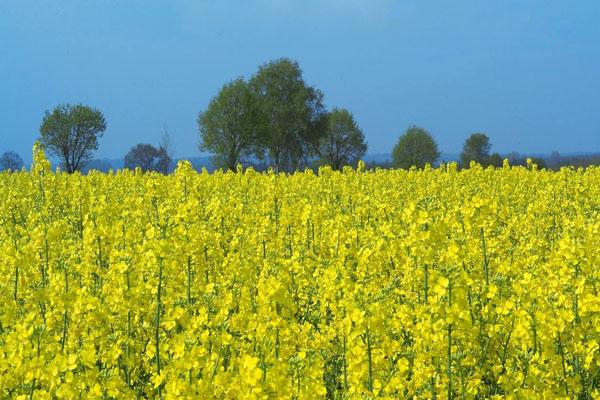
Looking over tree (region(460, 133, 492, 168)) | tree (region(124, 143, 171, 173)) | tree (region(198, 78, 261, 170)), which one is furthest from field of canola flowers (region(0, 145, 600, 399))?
tree (region(124, 143, 171, 173))

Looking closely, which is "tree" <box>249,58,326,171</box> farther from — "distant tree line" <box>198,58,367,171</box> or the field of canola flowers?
the field of canola flowers

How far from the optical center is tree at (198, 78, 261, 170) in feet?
198

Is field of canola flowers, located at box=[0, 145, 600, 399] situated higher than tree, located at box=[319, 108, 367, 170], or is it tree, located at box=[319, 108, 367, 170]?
tree, located at box=[319, 108, 367, 170]

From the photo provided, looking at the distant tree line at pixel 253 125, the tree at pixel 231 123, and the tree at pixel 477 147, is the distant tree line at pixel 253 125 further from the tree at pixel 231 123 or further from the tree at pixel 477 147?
the tree at pixel 477 147

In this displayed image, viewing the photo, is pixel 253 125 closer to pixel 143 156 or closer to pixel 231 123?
pixel 231 123

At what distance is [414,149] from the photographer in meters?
91.3

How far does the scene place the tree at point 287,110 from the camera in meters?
65.8

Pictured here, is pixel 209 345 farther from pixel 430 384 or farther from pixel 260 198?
pixel 260 198

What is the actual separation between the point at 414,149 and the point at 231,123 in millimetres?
38291

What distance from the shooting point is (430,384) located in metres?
4.77

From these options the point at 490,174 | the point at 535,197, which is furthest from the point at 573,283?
the point at 490,174

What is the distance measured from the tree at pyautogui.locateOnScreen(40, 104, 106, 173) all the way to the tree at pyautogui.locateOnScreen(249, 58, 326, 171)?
55.1ft

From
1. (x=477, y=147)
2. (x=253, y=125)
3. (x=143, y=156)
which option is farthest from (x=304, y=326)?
(x=143, y=156)

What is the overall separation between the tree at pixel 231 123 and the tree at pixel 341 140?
18317 millimetres
